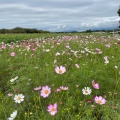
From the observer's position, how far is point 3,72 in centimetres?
414

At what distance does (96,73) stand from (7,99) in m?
1.32

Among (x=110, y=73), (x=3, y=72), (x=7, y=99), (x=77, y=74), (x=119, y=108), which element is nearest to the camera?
(x=119, y=108)

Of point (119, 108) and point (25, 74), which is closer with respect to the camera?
point (119, 108)

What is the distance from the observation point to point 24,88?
3.02 m

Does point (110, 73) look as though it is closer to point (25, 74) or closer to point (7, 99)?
point (25, 74)

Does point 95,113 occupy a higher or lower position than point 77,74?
lower

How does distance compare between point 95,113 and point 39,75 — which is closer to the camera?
point 95,113

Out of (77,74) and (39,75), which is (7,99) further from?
(77,74)

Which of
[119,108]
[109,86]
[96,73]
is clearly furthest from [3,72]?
[119,108]

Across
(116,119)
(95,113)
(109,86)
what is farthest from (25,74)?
(116,119)

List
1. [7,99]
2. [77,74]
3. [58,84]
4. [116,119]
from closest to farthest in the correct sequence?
[116,119] → [7,99] → [58,84] → [77,74]

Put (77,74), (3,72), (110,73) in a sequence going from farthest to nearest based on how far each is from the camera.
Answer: (3,72)
(110,73)
(77,74)

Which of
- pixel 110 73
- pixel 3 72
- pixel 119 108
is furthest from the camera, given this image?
pixel 3 72

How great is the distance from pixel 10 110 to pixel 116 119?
104cm
